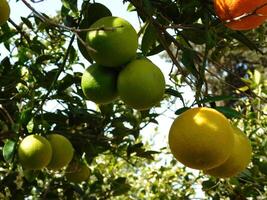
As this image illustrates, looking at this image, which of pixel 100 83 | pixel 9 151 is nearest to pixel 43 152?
pixel 9 151

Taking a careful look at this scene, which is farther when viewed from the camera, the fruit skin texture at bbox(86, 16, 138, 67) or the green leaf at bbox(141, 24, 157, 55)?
the green leaf at bbox(141, 24, 157, 55)

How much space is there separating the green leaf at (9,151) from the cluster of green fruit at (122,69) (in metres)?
0.71

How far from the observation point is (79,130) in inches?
103

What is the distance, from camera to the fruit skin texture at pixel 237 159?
1.17 meters

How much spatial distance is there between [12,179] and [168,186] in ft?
4.34

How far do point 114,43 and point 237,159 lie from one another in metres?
0.41

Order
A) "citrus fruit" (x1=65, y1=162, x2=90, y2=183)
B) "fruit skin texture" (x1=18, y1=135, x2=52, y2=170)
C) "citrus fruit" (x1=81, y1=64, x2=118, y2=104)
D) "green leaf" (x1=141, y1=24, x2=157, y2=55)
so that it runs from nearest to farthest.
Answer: "citrus fruit" (x1=81, y1=64, x2=118, y2=104) < "green leaf" (x1=141, y1=24, x2=157, y2=55) < "fruit skin texture" (x1=18, y1=135, x2=52, y2=170) < "citrus fruit" (x1=65, y1=162, x2=90, y2=183)

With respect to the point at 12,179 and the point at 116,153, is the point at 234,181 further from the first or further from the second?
the point at 12,179

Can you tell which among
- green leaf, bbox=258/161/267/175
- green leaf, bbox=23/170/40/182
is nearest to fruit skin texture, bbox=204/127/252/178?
green leaf, bbox=258/161/267/175

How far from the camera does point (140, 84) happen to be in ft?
3.71

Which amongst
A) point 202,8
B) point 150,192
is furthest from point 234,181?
point 150,192

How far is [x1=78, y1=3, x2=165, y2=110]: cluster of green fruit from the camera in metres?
1.14

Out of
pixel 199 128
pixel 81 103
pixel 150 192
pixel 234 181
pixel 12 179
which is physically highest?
pixel 199 128

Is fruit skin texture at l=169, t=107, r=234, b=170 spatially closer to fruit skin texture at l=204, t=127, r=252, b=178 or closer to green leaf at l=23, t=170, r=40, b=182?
fruit skin texture at l=204, t=127, r=252, b=178
